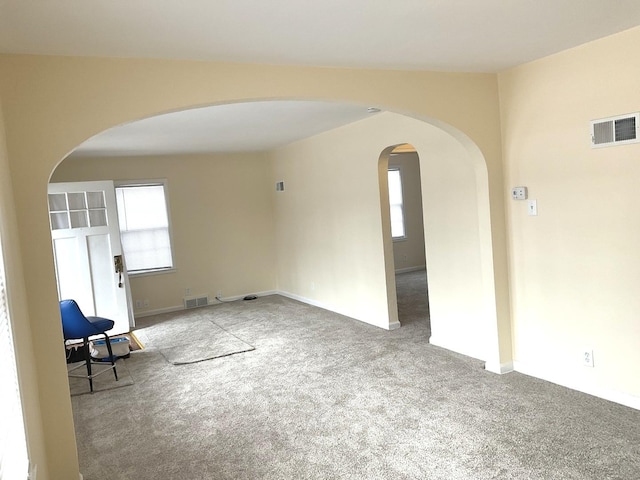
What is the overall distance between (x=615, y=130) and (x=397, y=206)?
21.9 feet

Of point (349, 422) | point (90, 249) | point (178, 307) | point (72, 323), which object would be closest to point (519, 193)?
point (349, 422)

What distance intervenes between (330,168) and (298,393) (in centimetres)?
334

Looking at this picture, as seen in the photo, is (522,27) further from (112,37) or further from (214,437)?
(214,437)

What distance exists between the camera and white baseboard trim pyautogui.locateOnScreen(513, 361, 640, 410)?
331 cm

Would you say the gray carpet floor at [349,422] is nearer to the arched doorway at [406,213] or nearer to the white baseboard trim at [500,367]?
the white baseboard trim at [500,367]

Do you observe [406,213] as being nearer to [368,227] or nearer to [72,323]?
[368,227]

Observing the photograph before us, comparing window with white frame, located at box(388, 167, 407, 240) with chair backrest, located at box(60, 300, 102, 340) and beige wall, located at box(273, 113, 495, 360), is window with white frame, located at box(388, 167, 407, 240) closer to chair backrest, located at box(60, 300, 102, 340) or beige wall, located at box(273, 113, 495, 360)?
beige wall, located at box(273, 113, 495, 360)

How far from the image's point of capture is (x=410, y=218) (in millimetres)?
9930

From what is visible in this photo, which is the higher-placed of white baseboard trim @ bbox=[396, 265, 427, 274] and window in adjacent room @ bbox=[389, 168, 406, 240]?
window in adjacent room @ bbox=[389, 168, 406, 240]

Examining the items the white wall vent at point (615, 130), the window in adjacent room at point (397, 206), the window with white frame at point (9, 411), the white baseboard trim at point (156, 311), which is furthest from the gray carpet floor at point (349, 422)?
the window in adjacent room at point (397, 206)

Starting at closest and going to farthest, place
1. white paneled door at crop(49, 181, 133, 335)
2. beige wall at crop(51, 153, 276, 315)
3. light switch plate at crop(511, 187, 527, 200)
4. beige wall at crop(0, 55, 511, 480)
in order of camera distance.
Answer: beige wall at crop(0, 55, 511, 480)
light switch plate at crop(511, 187, 527, 200)
white paneled door at crop(49, 181, 133, 335)
beige wall at crop(51, 153, 276, 315)

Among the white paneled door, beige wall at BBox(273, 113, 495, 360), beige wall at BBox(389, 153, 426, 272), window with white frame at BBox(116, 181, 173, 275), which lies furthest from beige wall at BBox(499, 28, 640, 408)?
beige wall at BBox(389, 153, 426, 272)

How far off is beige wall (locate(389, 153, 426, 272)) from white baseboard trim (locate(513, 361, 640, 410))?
5774 mm

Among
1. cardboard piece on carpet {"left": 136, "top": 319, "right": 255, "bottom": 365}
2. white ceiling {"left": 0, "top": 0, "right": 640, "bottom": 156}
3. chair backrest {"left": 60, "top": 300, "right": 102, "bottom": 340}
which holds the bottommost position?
cardboard piece on carpet {"left": 136, "top": 319, "right": 255, "bottom": 365}
